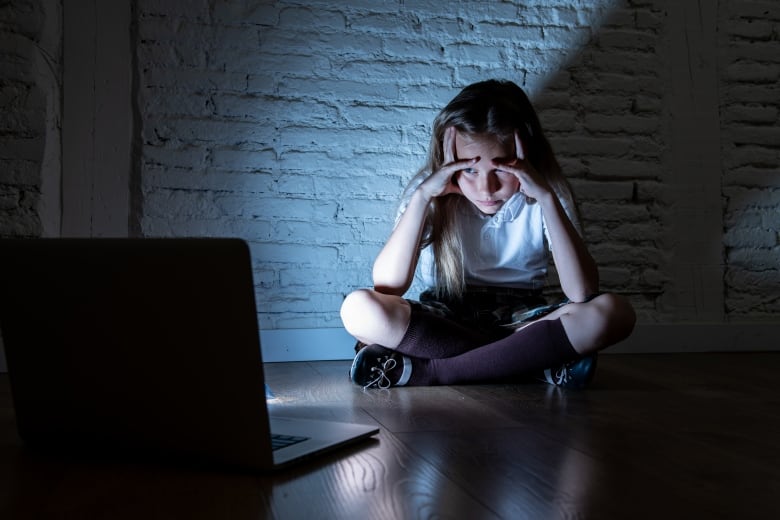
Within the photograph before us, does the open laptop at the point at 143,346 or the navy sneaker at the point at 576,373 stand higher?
the open laptop at the point at 143,346

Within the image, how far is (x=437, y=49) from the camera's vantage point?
95.7 inches

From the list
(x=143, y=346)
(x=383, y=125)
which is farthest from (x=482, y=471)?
(x=383, y=125)

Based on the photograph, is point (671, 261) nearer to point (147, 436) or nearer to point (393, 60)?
point (393, 60)

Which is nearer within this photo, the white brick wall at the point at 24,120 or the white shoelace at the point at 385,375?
the white shoelace at the point at 385,375

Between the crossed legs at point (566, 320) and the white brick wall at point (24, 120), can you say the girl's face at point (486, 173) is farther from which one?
the white brick wall at point (24, 120)

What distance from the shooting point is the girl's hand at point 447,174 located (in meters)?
1.91

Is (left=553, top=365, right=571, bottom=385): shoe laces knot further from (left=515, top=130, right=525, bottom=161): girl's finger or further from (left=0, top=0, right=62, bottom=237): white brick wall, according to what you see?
(left=0, top=0, right=62, bottom=237): white brick wall

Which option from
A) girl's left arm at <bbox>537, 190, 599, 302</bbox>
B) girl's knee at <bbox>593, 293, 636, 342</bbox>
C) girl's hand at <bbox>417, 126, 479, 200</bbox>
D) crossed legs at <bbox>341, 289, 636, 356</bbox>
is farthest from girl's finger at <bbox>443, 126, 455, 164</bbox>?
girl's knee at <bbox>593, 293, 636, 342</bbox>

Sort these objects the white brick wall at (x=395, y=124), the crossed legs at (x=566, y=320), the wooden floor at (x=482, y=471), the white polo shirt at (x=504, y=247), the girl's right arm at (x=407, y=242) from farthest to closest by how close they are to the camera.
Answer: the white brick wall at (x=395, y=124) → the white polo shirt at (x=504, y=247) → the girl's right arm at (x=407, y=242) → the crossed legs at (x=566, y=320) → the wooden floor at (x=482, y=471)

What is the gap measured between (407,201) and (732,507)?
136cm

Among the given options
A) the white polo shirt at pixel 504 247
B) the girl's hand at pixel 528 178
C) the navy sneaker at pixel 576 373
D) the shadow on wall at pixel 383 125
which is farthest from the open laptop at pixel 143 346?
the shadow on wall at pixel 383 125

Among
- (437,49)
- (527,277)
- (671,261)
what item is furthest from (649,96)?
(527,277)

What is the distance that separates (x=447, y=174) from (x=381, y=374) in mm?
510

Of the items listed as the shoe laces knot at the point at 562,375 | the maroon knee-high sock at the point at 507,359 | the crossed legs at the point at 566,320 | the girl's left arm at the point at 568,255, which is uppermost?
the girl's left arm at the point at 568,255
